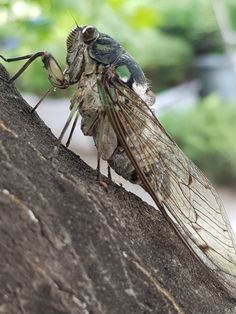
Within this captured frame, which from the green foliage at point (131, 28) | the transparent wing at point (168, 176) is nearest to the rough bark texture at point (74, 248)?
the transparent wing at point (168, 176)

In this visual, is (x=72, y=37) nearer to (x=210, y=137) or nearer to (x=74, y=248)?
(x=74, y=248)

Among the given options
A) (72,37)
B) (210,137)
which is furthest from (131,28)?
(210,137)

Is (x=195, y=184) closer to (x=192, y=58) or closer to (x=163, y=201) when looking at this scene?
(x=163, y=201)

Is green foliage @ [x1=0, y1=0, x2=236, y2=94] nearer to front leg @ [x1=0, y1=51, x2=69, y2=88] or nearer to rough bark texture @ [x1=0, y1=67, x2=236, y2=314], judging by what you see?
front leg @ [x1=0, y1=51, x2=69, y2=88]

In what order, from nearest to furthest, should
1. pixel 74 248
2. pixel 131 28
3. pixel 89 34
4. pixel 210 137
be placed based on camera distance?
1. pixel 74 248
2. pixel 89 34
3. pixel 131 28
4. pixel 210 137

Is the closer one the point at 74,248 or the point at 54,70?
the point at 74,248

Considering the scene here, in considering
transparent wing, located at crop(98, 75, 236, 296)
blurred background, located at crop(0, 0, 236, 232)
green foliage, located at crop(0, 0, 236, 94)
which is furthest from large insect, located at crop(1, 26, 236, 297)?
green foliage, located at crop(0, 0, 236, 94)

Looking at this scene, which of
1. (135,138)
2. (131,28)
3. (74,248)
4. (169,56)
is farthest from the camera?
(169,56)
